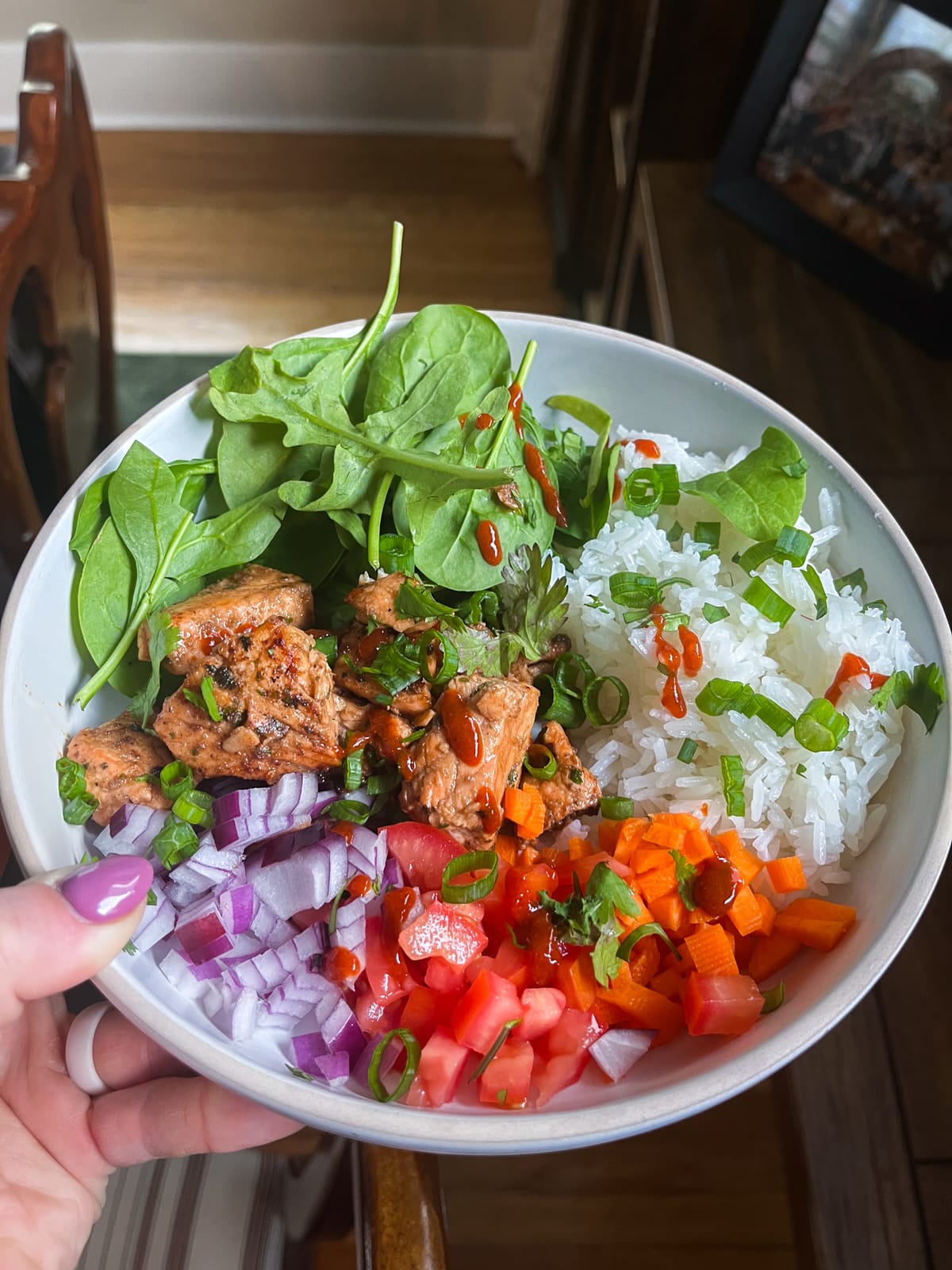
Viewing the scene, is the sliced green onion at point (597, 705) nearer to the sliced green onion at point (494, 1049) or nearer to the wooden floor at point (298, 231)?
the sliced green onion at point (494, 1049)

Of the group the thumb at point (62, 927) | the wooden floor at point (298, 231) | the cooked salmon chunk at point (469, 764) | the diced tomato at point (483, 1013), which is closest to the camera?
the thumb at point (62, 927)

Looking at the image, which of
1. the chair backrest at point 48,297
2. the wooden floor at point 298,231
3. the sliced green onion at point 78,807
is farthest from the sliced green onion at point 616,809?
the wooden floor at point 298,231

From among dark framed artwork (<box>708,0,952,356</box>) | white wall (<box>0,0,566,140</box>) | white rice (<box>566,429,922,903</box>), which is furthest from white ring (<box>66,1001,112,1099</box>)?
white wall (<box>0,0,566,140</box>)

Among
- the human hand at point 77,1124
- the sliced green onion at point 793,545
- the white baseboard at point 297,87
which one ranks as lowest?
the human hand at point 77,1124

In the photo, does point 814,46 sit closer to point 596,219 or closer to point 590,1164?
point 596,219

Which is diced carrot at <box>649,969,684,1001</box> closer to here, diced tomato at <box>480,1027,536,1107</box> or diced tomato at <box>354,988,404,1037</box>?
diced tomato at <box>480,1027,536,1107</box>

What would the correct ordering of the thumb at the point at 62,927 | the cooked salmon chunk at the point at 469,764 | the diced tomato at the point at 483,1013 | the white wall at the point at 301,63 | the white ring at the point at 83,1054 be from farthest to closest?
1. the white wall at the point at 301,63
2. the white ring at the point at 83,1054
3. the cooked salmon chunk at the point at 469,764
4. the diced tomato at the point at 483,1013
5. the thumb at the point at 62,927
